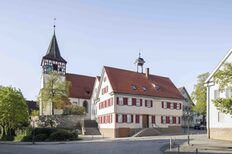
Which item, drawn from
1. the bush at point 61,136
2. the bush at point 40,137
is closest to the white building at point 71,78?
the bush at point 40,137

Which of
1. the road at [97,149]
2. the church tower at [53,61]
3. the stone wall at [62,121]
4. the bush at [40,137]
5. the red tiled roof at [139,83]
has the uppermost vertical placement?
the church tower at [53,61]

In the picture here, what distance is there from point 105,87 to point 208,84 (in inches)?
942

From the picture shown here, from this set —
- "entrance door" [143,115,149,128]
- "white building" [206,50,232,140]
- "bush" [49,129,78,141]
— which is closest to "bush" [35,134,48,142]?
"bush" [49,129,78,141]

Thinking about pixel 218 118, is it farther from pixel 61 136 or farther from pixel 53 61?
pixel 53 61

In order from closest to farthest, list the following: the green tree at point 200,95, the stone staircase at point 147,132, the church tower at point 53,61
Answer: the stone staircase at point 147,132, the green tree at point 200,95, the church tower at point 53,61

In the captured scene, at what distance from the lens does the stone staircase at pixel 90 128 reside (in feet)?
195

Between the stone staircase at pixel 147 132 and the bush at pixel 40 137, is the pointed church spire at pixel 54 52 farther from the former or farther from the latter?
the stone staircase at pixel 147 132

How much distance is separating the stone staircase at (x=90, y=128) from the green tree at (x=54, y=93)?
635cm

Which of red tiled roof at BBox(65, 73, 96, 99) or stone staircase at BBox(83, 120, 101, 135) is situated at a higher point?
red tiled roof at BBox(65, 73, 96, 99)

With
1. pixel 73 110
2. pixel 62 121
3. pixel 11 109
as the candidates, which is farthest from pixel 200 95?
pixel 11 109

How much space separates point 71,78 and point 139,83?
28480mm

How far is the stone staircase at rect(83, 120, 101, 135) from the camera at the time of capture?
59.5 metres

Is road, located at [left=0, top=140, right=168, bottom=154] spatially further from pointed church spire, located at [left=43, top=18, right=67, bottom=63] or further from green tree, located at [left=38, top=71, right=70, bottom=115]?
pointed church spire, located at [left=43, top=18, right=67, bottom=63]

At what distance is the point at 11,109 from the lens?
50844 millimetres
